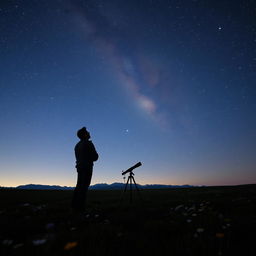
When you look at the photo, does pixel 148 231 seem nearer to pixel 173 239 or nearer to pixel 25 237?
pixel 173 239

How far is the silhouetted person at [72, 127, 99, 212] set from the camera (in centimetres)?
657

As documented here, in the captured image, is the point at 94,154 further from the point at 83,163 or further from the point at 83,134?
the point at 83,134

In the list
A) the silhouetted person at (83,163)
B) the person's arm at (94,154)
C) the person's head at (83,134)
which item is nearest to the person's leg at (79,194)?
the silhouetted person at (83,163)

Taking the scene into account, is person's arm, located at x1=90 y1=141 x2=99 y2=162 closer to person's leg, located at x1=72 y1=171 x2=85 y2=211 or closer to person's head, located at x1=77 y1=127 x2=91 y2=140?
person's head, located at x1=77 y1=127 x2=91 y2=140

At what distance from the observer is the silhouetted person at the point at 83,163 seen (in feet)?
21.6

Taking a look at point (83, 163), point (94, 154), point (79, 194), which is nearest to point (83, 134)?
point (94, 154)

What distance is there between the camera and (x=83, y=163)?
6.82 metres

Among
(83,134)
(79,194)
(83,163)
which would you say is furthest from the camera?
(83,134)

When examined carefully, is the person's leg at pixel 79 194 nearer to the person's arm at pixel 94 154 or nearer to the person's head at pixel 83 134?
the person's arm at pixel 94 154

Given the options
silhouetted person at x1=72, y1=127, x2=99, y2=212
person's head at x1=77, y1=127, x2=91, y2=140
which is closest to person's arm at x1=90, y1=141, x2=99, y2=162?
silhouetted person at x1=72, y1=127, x2=99, y2=212

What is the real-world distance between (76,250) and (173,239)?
172 cm

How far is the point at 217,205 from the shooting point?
6.40m

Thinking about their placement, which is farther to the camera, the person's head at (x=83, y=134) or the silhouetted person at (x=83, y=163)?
the person's head at (x=83, y=134)

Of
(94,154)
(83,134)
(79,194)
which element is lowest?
(79,194)
